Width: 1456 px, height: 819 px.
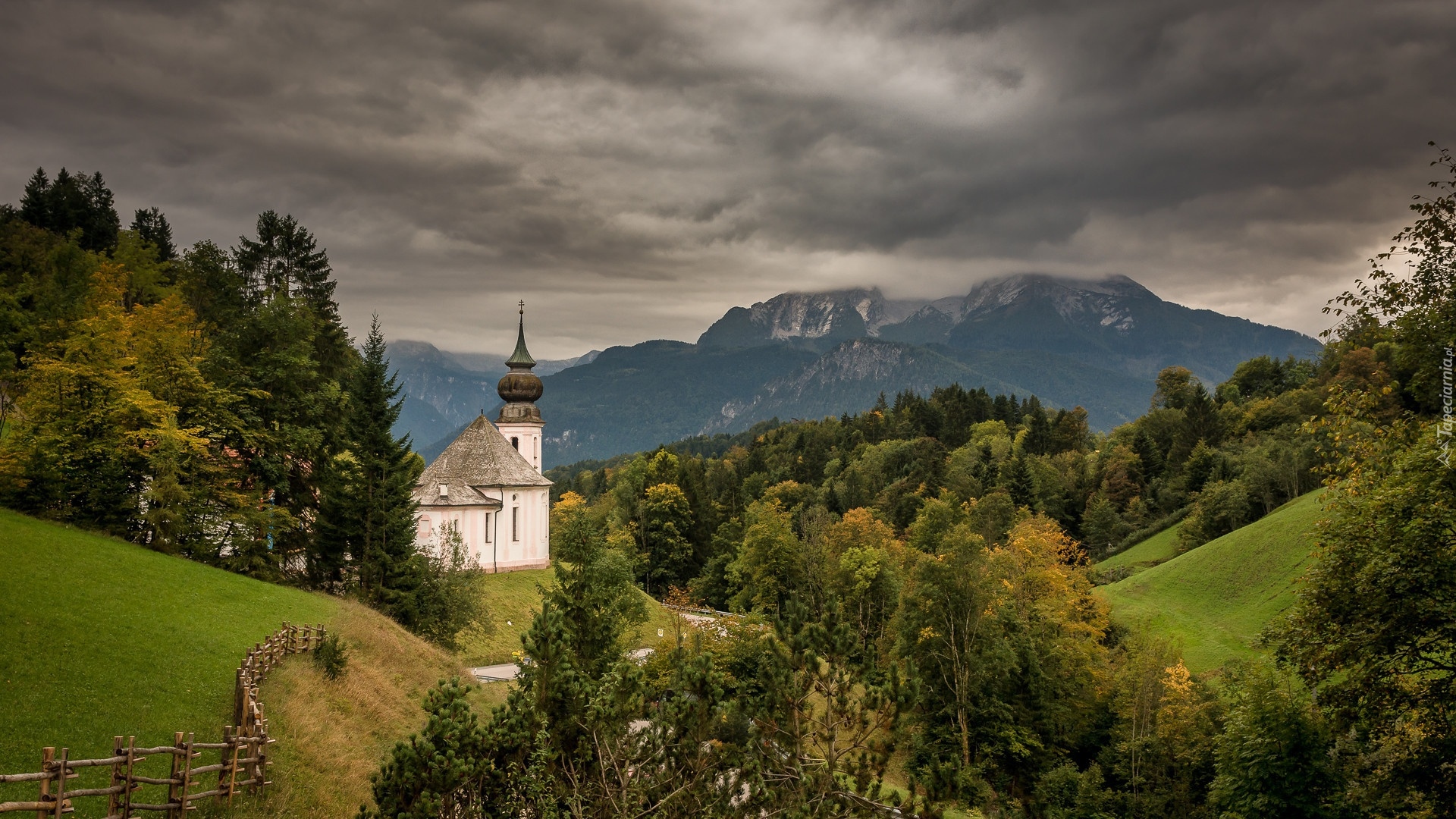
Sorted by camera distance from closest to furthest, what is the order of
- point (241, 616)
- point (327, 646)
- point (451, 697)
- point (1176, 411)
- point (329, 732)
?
point (451, 697) < point (329, 732) < point (327, 646) < point (241, 616) < point (1176, 411)

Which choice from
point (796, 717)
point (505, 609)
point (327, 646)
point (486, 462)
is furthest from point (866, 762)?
point (486, 462)

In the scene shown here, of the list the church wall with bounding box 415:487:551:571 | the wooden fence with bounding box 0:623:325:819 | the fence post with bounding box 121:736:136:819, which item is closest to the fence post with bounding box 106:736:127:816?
the wooden fence with bounding box 0:623:325:819

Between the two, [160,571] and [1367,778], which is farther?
[160,571]

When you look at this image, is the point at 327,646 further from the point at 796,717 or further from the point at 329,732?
the point at 796,717

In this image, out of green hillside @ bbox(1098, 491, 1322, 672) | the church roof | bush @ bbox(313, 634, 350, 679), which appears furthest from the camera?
the church roof

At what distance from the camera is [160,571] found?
27.1 metres

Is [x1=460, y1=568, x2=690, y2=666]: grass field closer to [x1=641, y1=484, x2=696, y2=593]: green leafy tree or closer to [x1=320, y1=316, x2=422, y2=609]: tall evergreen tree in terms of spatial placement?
[x1=320, y1=316, x2=422, y2=609]: tall evergreen tree

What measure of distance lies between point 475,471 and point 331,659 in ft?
118

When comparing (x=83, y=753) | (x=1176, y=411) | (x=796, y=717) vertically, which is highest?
(x=1176, y=411)

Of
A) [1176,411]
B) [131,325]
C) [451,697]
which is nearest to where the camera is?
[451,697]

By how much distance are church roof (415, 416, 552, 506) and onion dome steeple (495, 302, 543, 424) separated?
20.9 feet

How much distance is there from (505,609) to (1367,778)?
4145 centimetres

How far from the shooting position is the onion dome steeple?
6975cm

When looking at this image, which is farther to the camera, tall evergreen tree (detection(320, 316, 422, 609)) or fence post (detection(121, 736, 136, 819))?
tall evergreen tree (detection(320, 316, 422, 609))
